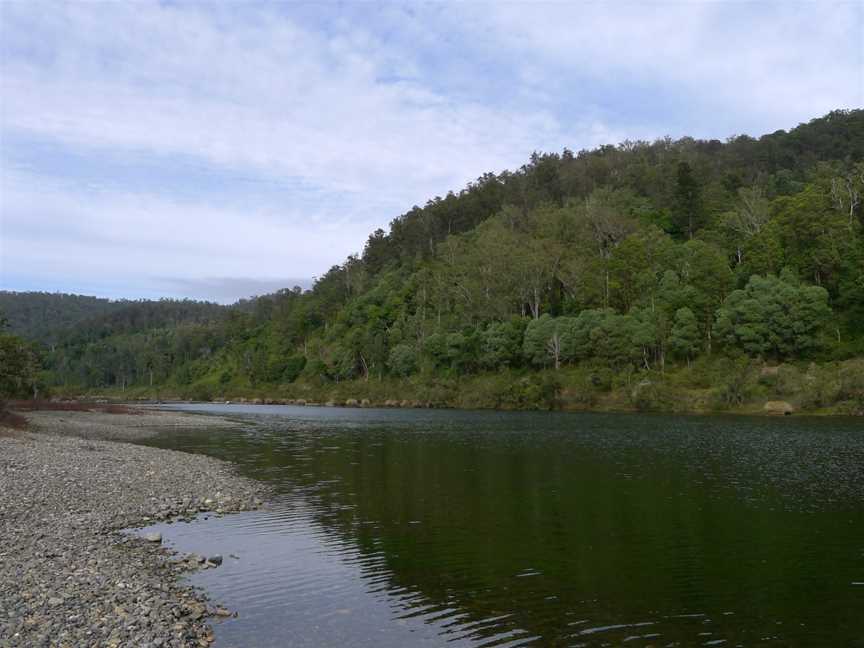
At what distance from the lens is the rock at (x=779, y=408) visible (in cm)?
8012

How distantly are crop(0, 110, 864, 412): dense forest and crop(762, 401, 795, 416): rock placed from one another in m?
1.21

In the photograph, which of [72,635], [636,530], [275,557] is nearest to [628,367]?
[636,530]

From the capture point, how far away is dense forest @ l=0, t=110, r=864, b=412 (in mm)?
92438

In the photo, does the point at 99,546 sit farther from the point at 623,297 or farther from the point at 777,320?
the point at 623,297

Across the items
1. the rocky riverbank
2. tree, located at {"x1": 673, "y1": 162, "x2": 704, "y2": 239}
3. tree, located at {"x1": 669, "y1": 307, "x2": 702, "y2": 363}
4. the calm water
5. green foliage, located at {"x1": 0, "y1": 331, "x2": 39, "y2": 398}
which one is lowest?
the calm water

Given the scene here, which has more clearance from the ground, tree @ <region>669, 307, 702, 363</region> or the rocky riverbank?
tree @ <region>669, 307, 702, 363</region>

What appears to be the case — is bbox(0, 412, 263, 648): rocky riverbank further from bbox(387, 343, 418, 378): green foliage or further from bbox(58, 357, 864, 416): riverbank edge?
bbox(387, 343, 418, 378): green foliage

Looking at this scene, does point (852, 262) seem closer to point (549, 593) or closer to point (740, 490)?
point (740, 490)

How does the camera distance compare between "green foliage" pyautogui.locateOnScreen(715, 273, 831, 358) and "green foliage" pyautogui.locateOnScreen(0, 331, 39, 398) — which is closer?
"green foliage" pyautogui.locateOnScreen(0, 331, 39, 398)

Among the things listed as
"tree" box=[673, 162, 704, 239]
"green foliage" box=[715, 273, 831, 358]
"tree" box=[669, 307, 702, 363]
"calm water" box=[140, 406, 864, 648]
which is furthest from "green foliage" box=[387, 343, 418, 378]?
"calm water" box=[140, 406, 864, 648]

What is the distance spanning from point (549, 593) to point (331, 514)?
11.4m

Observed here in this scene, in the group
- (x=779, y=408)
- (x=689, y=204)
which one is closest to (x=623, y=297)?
(x=779, y=408)

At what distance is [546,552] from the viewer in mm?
19578

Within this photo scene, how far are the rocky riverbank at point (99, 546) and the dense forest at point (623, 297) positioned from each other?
241 feet
